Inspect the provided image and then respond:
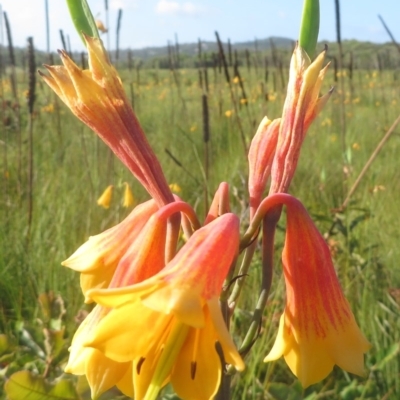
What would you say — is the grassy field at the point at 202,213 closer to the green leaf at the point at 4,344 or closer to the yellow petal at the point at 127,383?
the green leaf at the point at 4,344

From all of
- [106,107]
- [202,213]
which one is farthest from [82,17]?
[202,213]

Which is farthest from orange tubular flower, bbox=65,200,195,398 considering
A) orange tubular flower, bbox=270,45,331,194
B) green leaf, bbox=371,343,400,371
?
green leaf, bbox=371,343,400,371

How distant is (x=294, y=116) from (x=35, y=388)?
526 millimetres

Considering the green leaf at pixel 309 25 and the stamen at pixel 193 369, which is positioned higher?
the green leaf at pixel 309 25

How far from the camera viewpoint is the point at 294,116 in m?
0.65

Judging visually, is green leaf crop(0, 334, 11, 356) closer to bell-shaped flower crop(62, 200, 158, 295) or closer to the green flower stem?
bell-shaped flower crop(62, 200, 158, 295)

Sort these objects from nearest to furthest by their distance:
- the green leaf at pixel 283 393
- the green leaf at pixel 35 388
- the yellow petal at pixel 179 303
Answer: the yellow petal at pixel 179 303 < the green leaf at pixel 35 388 < the green leaf at pixel 283 393

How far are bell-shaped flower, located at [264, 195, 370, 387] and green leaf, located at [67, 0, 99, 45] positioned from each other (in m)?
0.27

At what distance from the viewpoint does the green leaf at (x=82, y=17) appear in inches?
24.9

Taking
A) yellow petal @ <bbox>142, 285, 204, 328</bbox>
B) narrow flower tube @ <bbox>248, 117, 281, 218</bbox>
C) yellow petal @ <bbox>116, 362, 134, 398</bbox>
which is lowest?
yellow petal @ <bbox>116, 362, 134, 398</bbox>

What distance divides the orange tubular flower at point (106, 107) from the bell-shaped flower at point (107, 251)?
0.14 feet

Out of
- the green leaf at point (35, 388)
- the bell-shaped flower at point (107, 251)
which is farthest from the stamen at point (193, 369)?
the green leaf at point (35, 388)

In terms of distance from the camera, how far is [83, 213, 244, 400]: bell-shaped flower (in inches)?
20.2

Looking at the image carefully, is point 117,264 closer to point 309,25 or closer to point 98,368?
point 98,368
